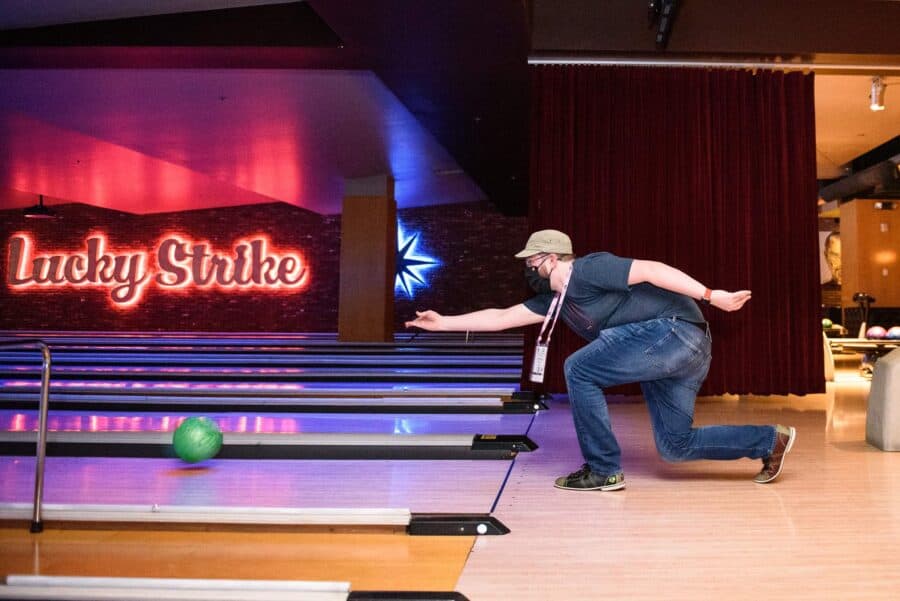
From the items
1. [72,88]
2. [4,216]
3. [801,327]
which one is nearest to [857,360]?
[801,327]

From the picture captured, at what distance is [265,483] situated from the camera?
3047 millimetres

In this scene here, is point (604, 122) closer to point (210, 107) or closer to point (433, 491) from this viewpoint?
point (433, 491)

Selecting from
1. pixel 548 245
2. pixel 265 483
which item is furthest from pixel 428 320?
pixel 265 483

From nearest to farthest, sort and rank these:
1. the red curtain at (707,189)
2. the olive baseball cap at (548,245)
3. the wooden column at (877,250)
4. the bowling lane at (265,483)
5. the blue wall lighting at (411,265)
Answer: the bowling lane at (265,483)
the olive baseball cap at (548,245)
the red curtain at (707,189)
the wooden column at (877,250)
the blue wall lighting at (411,265)

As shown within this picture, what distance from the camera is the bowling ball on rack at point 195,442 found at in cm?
343

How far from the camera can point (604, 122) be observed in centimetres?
555

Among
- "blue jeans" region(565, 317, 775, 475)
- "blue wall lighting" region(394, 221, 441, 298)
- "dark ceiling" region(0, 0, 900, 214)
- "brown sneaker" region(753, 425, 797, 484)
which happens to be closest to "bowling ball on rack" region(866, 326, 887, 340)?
"dark ceiling" region(0, 0, 900, 214)

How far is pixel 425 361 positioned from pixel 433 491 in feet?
19.9

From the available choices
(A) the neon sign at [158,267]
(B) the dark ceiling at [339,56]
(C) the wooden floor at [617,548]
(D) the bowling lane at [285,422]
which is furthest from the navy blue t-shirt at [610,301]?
(A) the neon sign at [158,267]

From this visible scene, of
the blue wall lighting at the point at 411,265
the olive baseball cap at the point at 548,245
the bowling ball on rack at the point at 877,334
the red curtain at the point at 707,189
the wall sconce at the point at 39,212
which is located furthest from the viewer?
the blue wall lighting at the point at 411,265

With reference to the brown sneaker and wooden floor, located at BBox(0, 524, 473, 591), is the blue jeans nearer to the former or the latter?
the brown sneaker

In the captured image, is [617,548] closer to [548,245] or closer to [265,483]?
[548,245]

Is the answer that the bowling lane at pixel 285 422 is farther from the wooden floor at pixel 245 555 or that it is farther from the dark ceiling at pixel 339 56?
the dark ceiling at pixel 339 56

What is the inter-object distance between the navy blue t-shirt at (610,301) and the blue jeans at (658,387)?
0.12 ft
